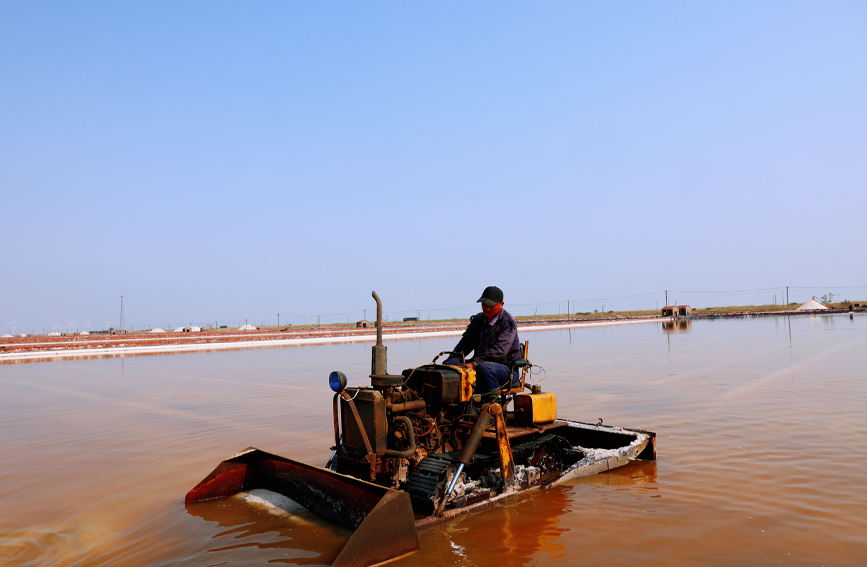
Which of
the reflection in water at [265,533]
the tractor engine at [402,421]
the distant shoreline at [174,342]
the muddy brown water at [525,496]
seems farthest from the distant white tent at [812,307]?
the reflection in water at [265,533]

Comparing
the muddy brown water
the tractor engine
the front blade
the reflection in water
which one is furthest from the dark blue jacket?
the reflection in water

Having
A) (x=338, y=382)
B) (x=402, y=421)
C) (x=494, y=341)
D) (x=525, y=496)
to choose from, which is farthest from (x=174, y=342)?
(x=525, y=496)

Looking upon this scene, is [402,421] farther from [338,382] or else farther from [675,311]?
[675,311]

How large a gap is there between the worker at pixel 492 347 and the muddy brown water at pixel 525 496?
1.13m

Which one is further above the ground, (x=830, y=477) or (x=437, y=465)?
(x=437, y=465)

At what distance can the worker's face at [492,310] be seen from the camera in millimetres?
5779

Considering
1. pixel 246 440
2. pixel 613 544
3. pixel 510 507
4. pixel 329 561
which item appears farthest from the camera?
pixel 246 440

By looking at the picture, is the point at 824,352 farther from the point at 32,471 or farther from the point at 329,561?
the point at 32,471

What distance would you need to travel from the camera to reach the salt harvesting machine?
4012 mm

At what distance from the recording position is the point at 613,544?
3.97 meters

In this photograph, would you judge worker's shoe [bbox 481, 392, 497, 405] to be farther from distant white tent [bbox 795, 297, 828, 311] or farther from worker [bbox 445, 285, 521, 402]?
distant white tent [bbox 795, 297, 828, 311]

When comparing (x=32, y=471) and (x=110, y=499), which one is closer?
(x=110, y=499)

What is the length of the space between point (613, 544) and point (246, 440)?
17.8 ft

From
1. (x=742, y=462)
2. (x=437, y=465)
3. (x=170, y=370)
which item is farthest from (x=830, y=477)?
(x=170, y=370)
